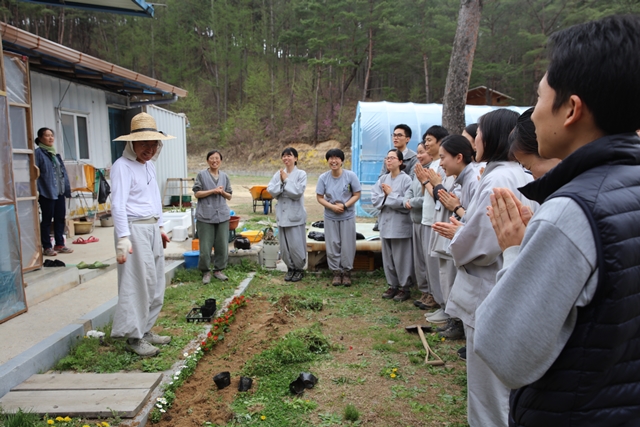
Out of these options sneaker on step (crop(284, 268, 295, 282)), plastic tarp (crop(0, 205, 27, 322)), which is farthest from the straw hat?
sneaker on step (crop(284, 268, 295, 282))

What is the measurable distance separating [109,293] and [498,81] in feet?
97.4

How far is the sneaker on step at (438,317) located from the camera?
4740mm

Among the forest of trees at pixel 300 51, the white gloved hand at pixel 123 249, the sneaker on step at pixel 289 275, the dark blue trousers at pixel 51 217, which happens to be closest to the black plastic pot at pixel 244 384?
the white gloved hand at pixel 123 249

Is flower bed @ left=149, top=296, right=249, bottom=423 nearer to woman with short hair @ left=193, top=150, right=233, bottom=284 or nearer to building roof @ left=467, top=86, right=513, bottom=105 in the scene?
woman with short hair @ left=193, top=150, right=233, bottom=284

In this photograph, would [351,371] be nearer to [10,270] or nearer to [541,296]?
[541,296]

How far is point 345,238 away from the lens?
627 cm

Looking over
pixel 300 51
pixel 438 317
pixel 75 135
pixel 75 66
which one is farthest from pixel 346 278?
pixel 300 51

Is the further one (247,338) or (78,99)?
(78,99)

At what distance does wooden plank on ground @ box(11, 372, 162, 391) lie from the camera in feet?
9.94

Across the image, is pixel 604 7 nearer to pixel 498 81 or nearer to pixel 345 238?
pixel 498 81

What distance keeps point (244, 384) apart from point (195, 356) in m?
0.66

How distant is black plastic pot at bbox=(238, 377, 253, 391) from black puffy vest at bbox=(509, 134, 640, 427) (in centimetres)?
257

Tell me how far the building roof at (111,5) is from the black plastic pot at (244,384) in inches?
184

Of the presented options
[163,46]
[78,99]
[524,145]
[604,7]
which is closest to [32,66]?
[78,99]
